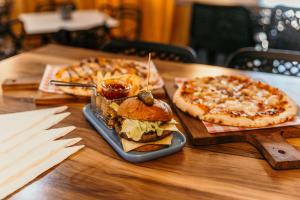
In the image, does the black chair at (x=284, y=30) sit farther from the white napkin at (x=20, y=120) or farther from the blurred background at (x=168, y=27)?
the white napkin at (x=20, y=120)

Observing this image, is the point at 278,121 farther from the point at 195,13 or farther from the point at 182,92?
the point at 195,13

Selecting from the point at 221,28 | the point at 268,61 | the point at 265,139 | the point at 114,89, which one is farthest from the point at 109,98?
the point at 221,28

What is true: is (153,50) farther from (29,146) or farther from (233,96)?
(29,146)

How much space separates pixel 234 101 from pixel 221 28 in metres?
2.18

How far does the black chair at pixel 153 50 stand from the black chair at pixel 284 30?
1.05 m

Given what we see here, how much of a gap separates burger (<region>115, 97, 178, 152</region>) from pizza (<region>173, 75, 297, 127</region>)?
21 centimetres

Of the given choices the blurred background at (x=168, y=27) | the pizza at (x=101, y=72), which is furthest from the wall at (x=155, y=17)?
the pizza at (x=101, y=72)

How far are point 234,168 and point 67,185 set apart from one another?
0.46 m

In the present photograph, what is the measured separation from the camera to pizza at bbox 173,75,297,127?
3.89ft

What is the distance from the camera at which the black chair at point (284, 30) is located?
2.66m

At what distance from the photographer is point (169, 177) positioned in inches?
37.5

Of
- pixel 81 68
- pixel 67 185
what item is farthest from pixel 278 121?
pixel 81 68

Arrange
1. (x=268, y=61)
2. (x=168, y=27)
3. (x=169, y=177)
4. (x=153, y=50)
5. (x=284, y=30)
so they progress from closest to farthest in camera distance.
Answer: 1. (x=169, y=177)
2. (x=268, y=61)
3. (x=153, y=50)
4. (x=284, y=30)
5. (x=168, y=27)

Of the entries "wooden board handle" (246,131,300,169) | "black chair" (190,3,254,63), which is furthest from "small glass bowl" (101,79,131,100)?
"black chair" (190,3,254,63)
